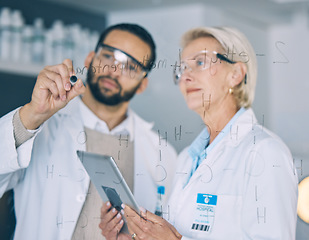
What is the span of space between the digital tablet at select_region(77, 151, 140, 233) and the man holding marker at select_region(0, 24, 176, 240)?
0.05 metres

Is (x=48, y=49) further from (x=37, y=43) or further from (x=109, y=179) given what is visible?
(x=109, y=179)

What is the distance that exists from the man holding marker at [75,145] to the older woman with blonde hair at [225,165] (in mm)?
110

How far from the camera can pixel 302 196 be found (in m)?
1.00

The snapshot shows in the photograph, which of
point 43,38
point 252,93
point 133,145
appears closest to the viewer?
point 252,93

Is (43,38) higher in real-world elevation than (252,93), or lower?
higher

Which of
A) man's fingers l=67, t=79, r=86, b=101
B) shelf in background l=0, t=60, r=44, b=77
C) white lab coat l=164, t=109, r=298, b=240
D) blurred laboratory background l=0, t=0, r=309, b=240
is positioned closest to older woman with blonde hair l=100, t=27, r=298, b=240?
white lab coat l=164, t=109, r=298, b=240

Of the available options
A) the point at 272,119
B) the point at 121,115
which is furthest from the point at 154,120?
the point at 272,119

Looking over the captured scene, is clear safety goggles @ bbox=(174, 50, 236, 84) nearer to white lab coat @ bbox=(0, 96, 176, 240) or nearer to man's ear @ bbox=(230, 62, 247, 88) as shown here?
man's ear @ bbox=(230, 62, 247, 88)

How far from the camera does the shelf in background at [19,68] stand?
1439mm

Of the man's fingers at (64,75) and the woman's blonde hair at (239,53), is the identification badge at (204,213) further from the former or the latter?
the man's fingers at (64,75)

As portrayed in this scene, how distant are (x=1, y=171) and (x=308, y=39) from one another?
1356 millimetres

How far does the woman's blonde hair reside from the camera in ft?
3.18

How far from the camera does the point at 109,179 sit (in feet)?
2.88

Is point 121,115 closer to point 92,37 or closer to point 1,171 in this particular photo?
point 1,171
